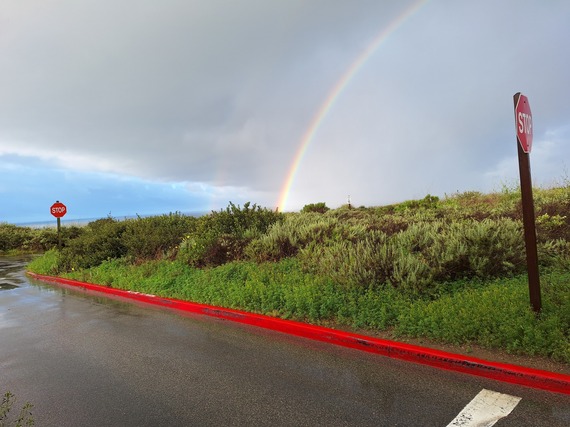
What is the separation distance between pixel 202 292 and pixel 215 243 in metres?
2.60

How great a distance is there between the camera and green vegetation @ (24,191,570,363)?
478 cm

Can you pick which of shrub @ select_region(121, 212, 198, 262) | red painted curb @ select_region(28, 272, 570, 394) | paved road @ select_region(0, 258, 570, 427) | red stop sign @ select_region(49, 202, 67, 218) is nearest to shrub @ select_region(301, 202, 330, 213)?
shrub @ select_region(121, 212, 198, 262)

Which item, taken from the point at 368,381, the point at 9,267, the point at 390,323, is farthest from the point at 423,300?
the point at 9,267

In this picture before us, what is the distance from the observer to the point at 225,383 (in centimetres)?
432

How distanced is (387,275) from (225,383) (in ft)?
11.0

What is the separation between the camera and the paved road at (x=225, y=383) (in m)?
3.54

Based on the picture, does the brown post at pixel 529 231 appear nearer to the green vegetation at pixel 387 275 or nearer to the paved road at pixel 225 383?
the green vegetation at pixel 387 275

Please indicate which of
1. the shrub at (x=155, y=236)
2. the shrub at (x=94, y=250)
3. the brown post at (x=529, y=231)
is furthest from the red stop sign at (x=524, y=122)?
the shrub at (x=94, y=250)

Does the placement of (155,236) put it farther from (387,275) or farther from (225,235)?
(387,275)

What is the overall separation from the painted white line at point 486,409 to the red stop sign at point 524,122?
283cm

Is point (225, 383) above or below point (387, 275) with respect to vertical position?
below

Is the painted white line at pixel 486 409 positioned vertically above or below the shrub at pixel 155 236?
below

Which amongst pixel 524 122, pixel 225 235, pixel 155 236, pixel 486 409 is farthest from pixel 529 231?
pixel 155 236

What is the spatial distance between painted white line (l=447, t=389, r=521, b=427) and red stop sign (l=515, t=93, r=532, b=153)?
2827mm
